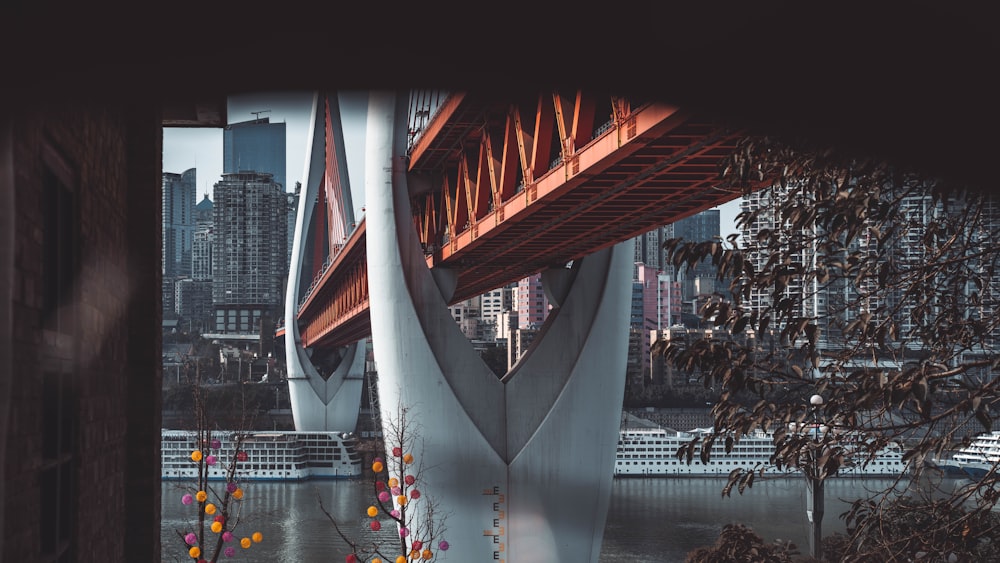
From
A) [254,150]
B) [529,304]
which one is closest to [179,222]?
[254,150]

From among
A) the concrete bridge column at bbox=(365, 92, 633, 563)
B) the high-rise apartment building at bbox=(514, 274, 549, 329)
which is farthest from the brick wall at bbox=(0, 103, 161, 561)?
the high-rise apartment building at bbox=(514, 274, 549, 329)

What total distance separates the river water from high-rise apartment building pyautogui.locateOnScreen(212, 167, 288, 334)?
2065 inches

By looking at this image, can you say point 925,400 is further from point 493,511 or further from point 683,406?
point 683,406

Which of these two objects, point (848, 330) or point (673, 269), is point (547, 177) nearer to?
point (848, 330)

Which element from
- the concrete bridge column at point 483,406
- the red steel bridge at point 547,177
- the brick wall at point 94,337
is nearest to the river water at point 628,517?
the concrete bridge column at point 483,406

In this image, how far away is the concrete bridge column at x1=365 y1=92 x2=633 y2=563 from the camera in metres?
21.2

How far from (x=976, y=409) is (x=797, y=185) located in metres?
1.69

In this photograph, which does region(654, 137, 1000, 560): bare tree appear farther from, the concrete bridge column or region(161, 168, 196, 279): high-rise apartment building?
region(161, 168, 196, 279): high-rise apartment building

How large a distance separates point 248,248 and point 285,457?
57504mm

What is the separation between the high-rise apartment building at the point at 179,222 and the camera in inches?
5340

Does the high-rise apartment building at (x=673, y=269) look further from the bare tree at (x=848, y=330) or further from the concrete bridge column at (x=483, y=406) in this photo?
the bare tree at (x=848, y=330)

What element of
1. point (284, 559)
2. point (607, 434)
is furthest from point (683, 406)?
point (607, 434)

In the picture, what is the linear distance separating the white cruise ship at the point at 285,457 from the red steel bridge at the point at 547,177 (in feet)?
114

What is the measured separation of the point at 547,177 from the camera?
1395 centimetres
